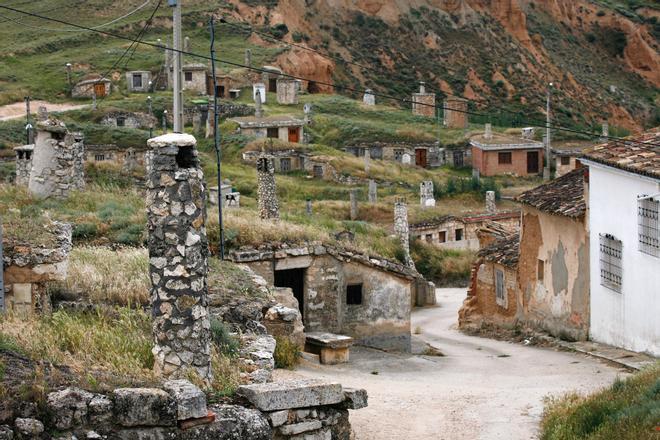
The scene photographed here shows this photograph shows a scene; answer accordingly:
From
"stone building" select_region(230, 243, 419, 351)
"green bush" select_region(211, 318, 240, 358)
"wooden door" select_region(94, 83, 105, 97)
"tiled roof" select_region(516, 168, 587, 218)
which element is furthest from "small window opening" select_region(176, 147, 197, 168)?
"wooden door" select_region(94, 83, 105, 97)

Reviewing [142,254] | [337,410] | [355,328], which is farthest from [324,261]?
[337,410]

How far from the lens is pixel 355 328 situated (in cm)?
2623

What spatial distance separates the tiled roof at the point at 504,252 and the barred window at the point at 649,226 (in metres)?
6.54

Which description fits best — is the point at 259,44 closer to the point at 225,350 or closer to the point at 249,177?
the point at 249,177

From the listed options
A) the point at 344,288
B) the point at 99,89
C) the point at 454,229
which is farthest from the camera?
the point at 99,89

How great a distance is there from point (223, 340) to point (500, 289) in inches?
654

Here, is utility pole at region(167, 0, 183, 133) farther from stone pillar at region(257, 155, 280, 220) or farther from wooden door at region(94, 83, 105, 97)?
wooden door at region(94, 83, 105, 97)

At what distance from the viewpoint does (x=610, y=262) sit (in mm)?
25031

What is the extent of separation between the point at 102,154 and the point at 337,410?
171 feet

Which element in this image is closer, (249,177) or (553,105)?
(249,177)

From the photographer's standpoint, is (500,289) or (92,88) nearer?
(500,289)

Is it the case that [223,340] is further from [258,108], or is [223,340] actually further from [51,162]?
[258,108]

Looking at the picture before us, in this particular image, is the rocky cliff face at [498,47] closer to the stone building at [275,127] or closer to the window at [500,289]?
the stone building at [275,127]

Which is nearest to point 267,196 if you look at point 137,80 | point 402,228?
point 402,228
